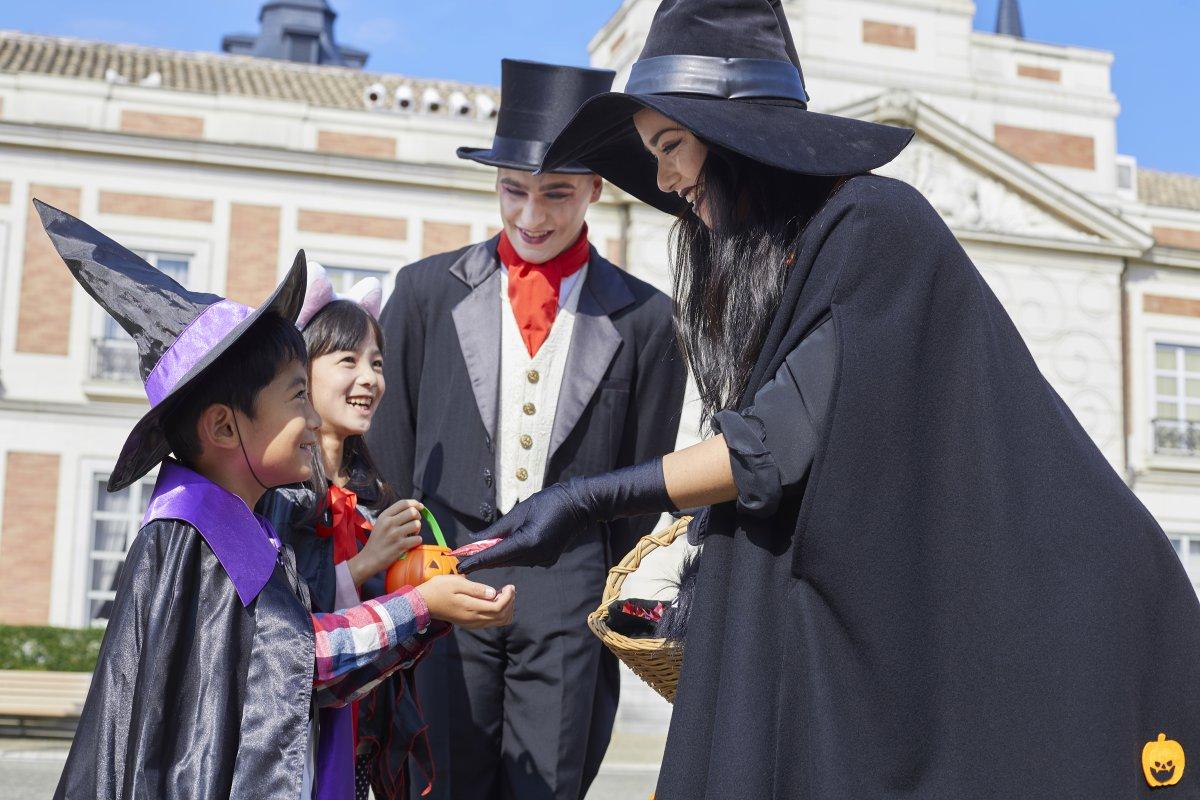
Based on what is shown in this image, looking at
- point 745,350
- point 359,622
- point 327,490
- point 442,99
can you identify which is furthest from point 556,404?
point 442,99

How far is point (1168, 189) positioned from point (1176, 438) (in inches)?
286

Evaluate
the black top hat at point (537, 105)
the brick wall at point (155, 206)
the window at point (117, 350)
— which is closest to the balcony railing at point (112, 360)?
the window at point (117, 350)

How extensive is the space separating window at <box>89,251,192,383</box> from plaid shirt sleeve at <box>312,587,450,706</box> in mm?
15869

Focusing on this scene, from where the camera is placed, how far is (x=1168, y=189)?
25672 mm

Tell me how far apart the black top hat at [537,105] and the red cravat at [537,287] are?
0.88 feet

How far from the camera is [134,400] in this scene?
17.8 metres

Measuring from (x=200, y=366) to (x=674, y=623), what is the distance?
3.31 ft

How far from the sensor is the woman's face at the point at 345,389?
10.6 ft

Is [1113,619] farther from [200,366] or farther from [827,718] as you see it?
[200,366]

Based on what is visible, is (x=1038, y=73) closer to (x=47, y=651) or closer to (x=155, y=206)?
(x=155, y=206)

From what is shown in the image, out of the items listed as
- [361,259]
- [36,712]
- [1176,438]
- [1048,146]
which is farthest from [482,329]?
[1048,146]

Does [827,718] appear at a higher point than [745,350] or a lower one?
lower

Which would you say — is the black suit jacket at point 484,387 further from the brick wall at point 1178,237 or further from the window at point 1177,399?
the brick wall at point 1178,237

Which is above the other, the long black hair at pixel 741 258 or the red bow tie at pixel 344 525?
the long black hair at pixel 741 258
